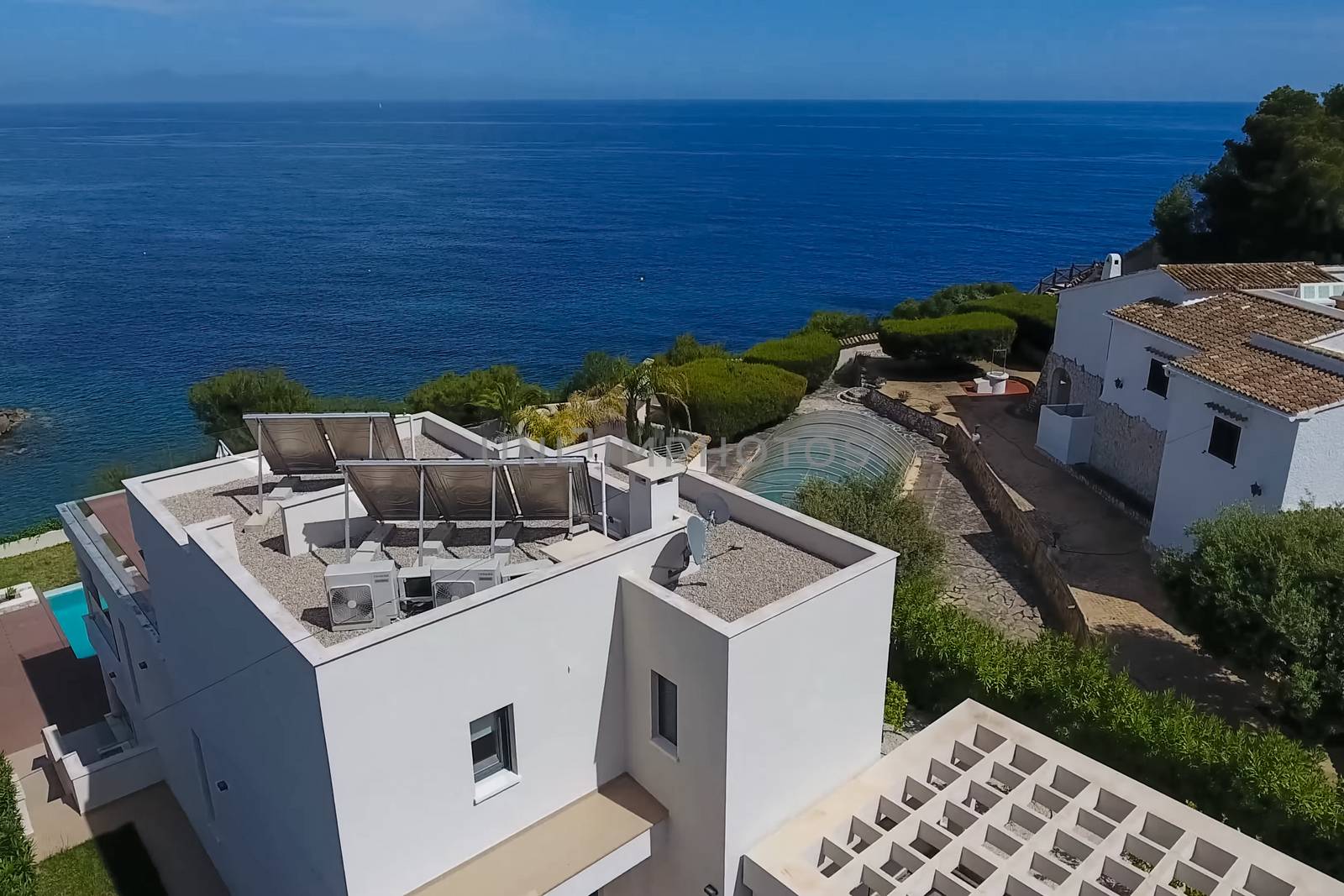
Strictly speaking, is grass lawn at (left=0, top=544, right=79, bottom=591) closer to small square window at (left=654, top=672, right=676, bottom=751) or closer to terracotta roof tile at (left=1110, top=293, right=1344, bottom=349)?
small square window at (left=654, top=672, right=676, bottom=751)

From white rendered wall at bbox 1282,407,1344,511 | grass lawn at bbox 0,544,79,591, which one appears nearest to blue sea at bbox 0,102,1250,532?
grass lawn at bbox 0,544,79,591

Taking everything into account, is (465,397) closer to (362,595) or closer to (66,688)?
(66,688)

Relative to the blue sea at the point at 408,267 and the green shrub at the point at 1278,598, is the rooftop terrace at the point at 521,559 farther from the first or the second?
the blue sea at the point at 408,267

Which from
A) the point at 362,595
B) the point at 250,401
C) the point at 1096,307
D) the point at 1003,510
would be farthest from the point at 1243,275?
the point at 250,401

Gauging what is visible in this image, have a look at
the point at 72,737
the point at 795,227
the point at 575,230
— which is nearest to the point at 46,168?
Result: the point at 575,230

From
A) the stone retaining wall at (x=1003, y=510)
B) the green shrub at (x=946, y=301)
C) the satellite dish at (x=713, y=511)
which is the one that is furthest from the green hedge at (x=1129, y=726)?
the green shrub at (x=946, y=301)

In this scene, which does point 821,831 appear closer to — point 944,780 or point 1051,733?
point 944,780

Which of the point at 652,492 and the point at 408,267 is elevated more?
the point at 652,492
